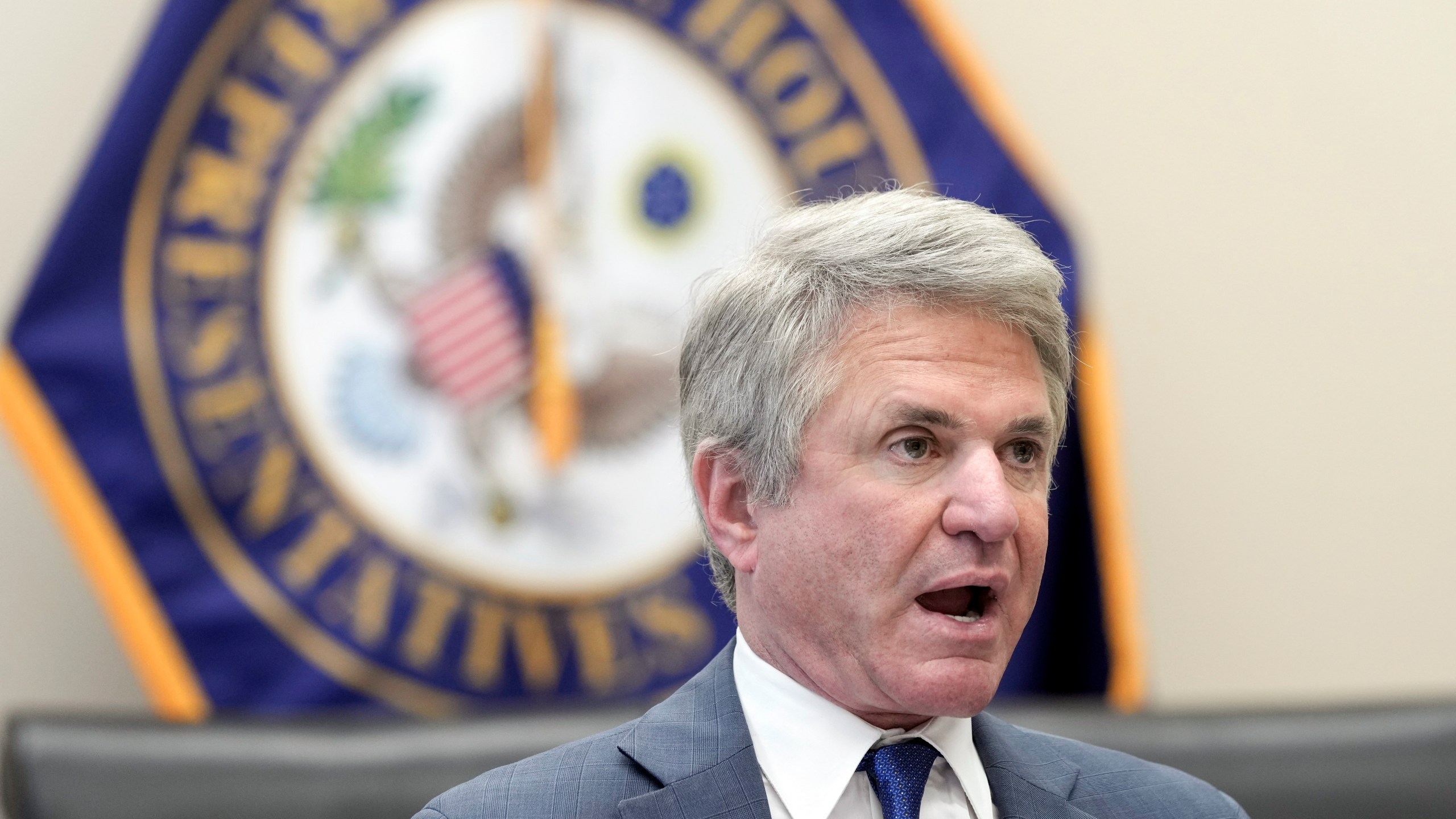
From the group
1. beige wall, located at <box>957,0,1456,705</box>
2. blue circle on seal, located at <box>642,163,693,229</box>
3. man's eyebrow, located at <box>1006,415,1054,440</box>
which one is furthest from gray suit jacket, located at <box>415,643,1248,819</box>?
beige wall, located at <box>957,0,1456,705</box>

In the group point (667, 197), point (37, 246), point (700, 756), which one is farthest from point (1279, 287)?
point (37, 246)

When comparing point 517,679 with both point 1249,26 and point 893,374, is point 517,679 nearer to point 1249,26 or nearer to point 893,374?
point 893,374

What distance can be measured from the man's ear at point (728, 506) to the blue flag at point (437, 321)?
4.27 ft

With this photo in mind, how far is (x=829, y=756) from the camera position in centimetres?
138

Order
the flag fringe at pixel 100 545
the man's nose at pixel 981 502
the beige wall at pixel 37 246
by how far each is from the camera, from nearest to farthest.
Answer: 1. the man's nose at pixel 981 502
2. the flag fringe at pixel 100 545
3. the beige wall at pixel 37 246

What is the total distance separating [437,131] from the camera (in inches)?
110

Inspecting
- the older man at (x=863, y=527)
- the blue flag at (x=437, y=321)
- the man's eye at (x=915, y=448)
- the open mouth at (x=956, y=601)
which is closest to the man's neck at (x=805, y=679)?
the older man at (x=863, y=527)

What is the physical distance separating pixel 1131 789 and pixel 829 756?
371 millimetres

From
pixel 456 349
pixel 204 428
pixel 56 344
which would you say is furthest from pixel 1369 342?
pixel 56 344

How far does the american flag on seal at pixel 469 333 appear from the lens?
2.76m

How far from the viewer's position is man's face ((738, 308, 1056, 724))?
4.32 feet

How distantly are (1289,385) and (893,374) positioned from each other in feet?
6.93

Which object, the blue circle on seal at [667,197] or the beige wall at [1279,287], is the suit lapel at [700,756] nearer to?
the blue circle on seal at [667,197]

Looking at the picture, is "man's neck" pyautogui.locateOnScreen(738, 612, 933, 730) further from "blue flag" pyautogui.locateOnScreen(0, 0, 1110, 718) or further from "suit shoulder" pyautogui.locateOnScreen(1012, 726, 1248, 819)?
"blue flag" pyautogui.locateOnScreen(0, 0, 1110, 718)
